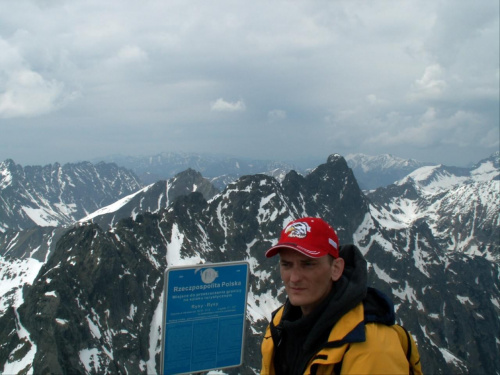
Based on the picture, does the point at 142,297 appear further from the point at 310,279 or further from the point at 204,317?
the point at 310,279

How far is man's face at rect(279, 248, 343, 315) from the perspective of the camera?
509 cm

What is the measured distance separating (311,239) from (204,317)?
12.6 ft

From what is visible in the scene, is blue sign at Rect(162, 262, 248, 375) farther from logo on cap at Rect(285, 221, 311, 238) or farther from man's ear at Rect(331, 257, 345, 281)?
man's ear at Rect(331, 257, 345, 281)

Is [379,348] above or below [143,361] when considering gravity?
above

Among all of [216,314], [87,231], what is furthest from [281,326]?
[87,231]

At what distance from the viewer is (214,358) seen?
316 inches

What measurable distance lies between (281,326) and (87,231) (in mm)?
128771

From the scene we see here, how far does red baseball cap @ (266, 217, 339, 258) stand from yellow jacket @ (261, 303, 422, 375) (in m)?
0.81

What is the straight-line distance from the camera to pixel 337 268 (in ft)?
16.9

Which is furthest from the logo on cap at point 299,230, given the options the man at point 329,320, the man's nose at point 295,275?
the man's nose at point 295,275

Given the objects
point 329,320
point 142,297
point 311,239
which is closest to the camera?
point 329,320

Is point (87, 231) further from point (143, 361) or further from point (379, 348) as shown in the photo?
point (379, 348)

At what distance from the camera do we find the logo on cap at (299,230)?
200 inches

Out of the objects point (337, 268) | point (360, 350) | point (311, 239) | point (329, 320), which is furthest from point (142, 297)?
point (360, 350)
